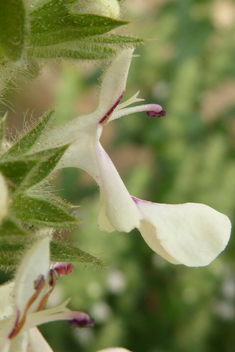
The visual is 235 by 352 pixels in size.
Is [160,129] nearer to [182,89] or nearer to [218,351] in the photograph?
[182,89]

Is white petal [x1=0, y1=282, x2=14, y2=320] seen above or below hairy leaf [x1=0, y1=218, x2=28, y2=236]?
below

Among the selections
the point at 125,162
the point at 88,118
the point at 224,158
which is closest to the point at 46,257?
the point at 88,118

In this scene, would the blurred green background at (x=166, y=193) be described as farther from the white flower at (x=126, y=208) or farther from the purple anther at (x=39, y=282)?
the purple anther at (x=39, y=282)

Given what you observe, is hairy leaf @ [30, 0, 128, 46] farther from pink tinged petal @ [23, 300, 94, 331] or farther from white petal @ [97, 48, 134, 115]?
pink tinged petal @ [23, 300, 94, 331]

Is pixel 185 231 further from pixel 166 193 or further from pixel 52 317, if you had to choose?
pixel 166 193

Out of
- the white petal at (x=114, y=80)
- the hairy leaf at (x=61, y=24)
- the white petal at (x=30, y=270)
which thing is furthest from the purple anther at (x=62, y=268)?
the hairy leaf at (x=61, y=24)

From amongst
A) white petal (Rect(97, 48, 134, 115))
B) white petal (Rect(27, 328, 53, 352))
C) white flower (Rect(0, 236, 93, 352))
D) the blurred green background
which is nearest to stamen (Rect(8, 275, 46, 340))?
white flower (Rect(0, 236, 93, 352))
